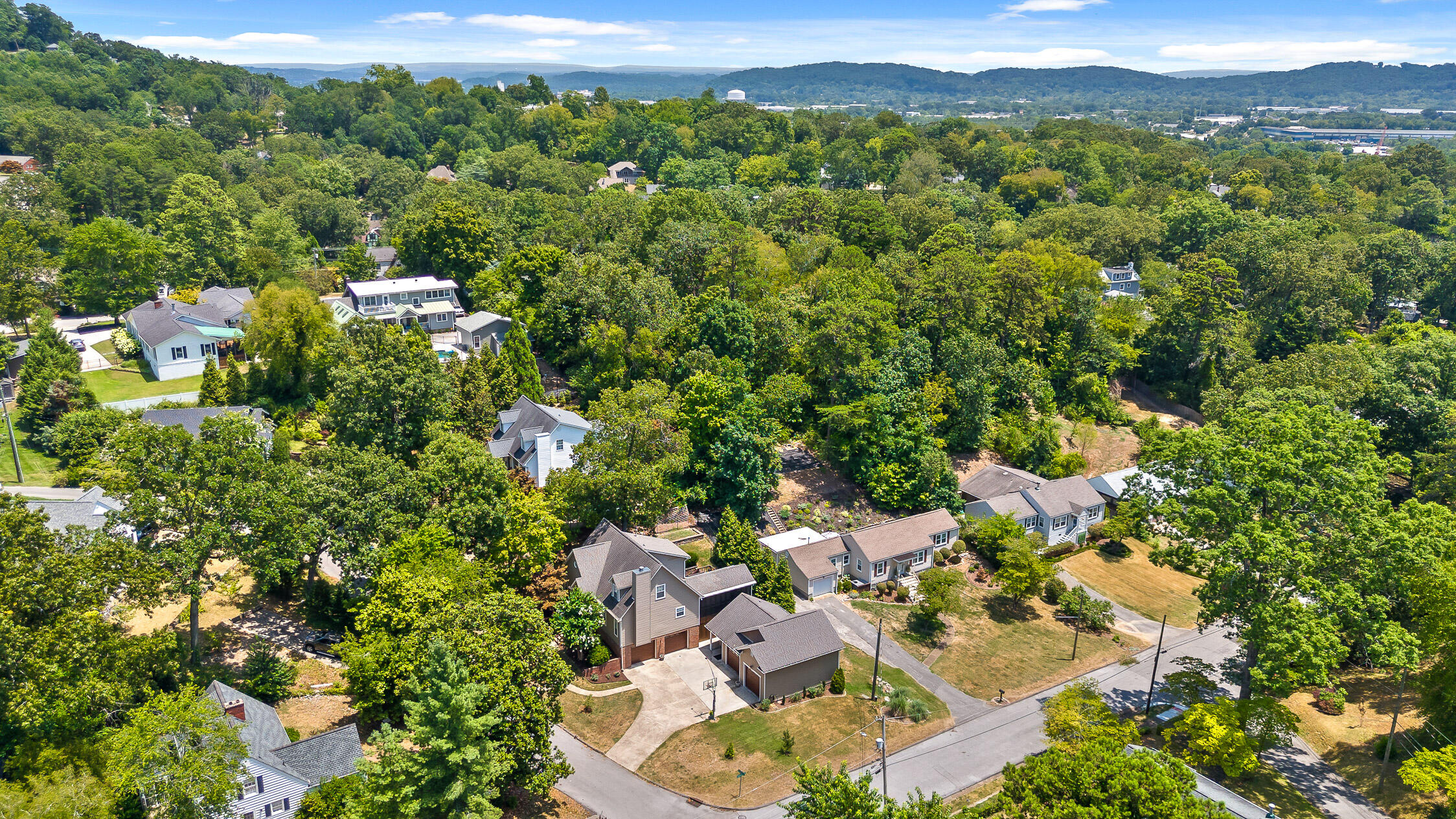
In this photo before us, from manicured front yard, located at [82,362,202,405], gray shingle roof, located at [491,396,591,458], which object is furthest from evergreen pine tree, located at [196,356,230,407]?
gray shingle roof, located at [491,396,591,458]

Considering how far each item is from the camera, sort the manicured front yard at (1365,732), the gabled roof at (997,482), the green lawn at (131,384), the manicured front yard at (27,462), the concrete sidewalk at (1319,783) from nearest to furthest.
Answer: the concrete sidewalk at (1319,783) < the manicured front yard at (1365,732) < the manicured front yard at (27,462) < the green lawn at (131,384) < the gabled roof at (997,482)

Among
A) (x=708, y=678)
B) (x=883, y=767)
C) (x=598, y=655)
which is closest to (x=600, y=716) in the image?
(x=598, y=655)

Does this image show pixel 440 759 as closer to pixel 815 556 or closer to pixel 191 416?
pixel 815 556

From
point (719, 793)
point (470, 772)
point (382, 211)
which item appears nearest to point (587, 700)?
point (719, 793)

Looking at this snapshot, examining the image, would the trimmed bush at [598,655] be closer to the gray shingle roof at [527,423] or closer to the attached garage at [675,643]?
the attached garage at [675,643]

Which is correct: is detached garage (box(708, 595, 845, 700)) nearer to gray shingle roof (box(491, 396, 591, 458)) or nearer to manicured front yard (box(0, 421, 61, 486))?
gray shingle roof (box(491, 396, 591, 458))

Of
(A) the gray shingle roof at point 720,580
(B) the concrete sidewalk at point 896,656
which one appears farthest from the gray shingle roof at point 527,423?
(B) the concrete sidewalk at point 896,656
